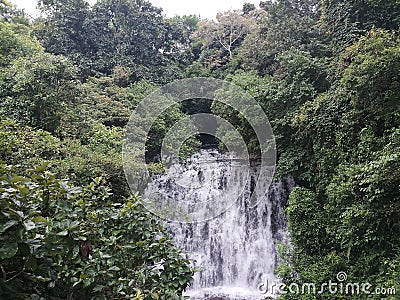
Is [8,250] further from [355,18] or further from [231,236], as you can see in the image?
[355,18]

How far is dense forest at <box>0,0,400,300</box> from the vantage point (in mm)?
1876

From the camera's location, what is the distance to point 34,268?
5.11 feet

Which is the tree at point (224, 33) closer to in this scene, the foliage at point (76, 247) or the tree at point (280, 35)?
the tree at point (280, 35)

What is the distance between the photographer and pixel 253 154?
28.5 feet

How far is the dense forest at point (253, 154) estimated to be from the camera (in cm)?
188

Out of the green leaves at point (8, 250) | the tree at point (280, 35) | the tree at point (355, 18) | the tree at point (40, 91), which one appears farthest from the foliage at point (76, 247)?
the tree at point (280, 35)

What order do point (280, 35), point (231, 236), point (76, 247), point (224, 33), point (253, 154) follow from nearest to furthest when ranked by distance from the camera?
point (76, 247)
point (231, 236)
point (253, 154)
point (280, 35)
point (224, 33)

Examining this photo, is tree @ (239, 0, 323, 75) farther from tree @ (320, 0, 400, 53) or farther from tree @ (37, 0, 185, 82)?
tree @ (37, 0, 185, 82)

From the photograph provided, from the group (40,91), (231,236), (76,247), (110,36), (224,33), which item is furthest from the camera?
(224,33)

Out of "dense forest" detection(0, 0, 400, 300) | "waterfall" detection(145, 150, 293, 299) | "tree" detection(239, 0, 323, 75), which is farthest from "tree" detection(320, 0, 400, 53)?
"waterfall" detection(145, 150, 293, 299)

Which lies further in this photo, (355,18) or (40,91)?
(355,18)

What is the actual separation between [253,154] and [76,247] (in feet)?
23.6

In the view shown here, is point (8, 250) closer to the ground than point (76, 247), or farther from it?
farther from it

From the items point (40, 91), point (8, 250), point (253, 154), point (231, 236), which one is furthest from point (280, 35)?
point (8, 250)
